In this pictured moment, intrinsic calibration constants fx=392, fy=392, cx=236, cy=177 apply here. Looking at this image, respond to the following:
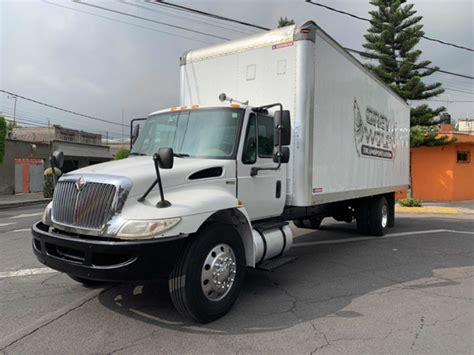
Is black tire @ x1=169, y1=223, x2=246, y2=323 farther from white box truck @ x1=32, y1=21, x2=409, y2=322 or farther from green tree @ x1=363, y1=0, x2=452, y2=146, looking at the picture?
green tree @ x1=363, y1=0, x2=452, y2=146

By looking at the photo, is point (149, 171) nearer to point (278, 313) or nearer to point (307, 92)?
point (278, 313)

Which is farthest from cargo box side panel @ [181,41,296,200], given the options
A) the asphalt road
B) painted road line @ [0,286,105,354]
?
painted road line @ [0,286,105,354]

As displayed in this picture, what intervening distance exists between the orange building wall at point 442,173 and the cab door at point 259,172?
759 inches

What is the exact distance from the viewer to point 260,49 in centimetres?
623

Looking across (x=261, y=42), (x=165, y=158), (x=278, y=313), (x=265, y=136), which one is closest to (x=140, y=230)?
(x=165, y=158)

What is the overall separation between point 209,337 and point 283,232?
2.22 meters

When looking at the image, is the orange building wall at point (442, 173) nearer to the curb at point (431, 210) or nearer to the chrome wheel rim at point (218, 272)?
the curb at point (431, 210)

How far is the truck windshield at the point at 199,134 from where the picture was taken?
16.4 feet

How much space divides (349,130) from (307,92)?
201 centimetres

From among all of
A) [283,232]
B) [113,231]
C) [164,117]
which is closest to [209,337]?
[113,231]

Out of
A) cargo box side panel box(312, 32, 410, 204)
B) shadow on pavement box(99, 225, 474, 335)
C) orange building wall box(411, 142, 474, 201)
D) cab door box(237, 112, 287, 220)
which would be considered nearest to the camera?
shadow on pavement box(99, 225, 474, 335)

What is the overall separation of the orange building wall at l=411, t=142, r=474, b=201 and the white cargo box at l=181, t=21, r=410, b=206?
15.9 metres

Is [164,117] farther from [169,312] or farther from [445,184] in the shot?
[445,184]

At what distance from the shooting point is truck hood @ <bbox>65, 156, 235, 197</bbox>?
4.05 metres
